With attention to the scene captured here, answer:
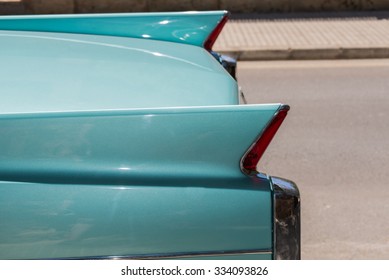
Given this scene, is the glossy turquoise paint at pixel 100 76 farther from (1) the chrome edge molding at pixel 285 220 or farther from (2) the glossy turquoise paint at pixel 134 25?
(1) the chrome edge molding at pixel 285 220

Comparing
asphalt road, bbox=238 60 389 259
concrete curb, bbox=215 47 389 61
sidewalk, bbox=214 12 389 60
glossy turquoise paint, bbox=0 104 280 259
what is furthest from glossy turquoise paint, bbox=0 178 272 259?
concrete curb, bbox=215 47 389 61

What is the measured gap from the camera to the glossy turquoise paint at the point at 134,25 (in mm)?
4742

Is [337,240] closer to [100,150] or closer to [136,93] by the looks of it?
[136,93]

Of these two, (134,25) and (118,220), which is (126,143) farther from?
(134,25)

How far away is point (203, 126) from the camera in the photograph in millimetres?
3000

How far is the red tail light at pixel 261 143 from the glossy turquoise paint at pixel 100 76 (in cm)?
44

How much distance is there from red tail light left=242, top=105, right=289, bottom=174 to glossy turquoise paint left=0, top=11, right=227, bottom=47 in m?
1.75

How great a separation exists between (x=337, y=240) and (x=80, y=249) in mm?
2791

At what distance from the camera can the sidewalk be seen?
10891 millimetres

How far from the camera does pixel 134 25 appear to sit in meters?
4.81

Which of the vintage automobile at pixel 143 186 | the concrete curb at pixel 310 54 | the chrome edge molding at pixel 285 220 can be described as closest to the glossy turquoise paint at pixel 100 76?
the vintage automobile at pixel 143 186

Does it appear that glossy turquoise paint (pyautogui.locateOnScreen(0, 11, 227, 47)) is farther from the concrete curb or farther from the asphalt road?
the concrete curb
